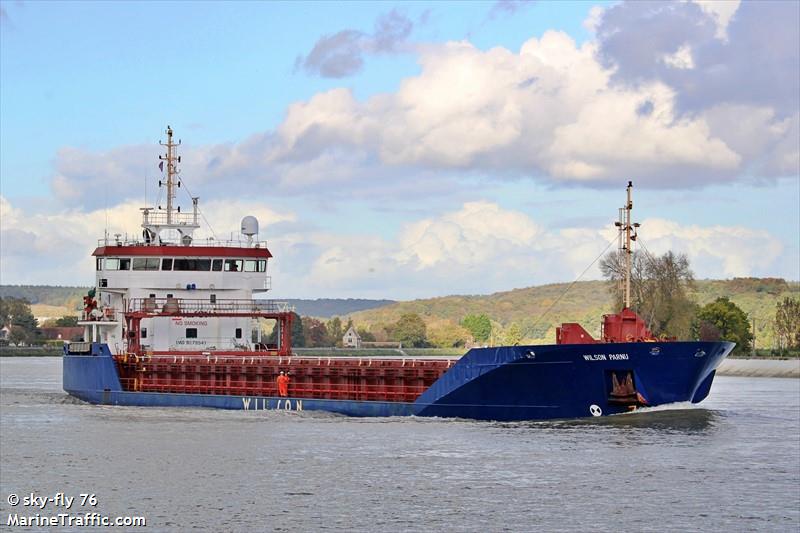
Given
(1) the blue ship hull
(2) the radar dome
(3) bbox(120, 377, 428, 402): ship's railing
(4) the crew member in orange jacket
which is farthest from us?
(2) the radar dome

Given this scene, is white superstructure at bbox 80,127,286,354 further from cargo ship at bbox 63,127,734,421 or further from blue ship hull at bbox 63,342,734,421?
blue ship hull at bbox 63,342,734,421

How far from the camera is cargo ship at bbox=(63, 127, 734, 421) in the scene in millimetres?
41031

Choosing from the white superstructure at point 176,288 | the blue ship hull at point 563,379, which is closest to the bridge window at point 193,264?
the white superstructure at point 176,288

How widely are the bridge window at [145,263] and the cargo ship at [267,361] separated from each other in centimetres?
5

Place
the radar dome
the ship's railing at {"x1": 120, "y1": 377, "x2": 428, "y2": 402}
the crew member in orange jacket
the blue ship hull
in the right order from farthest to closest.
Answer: the radar dome, the crew member in orange jacket, the ship's railing at {"x1": 120, "y1": 377, "x2": 428, "y2": 402}, the blue ship hull

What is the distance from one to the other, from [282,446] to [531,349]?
9.00 meters

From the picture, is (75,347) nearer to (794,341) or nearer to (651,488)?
(651,488)

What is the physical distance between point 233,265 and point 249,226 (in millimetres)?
2771

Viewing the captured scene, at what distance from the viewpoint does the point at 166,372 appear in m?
53.7

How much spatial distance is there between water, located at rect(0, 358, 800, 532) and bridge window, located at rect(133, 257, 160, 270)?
9458 mm

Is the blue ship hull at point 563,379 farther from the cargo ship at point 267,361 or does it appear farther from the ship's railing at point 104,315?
the ship's railing at point 104,315

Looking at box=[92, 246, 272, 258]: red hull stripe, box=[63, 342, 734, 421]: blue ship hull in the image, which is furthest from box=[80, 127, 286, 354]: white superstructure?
box=[63, 342, 734, 421]: blue ship hull

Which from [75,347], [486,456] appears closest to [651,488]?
[486,456]

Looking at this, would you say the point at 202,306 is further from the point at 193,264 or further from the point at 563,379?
the point at 563,379
